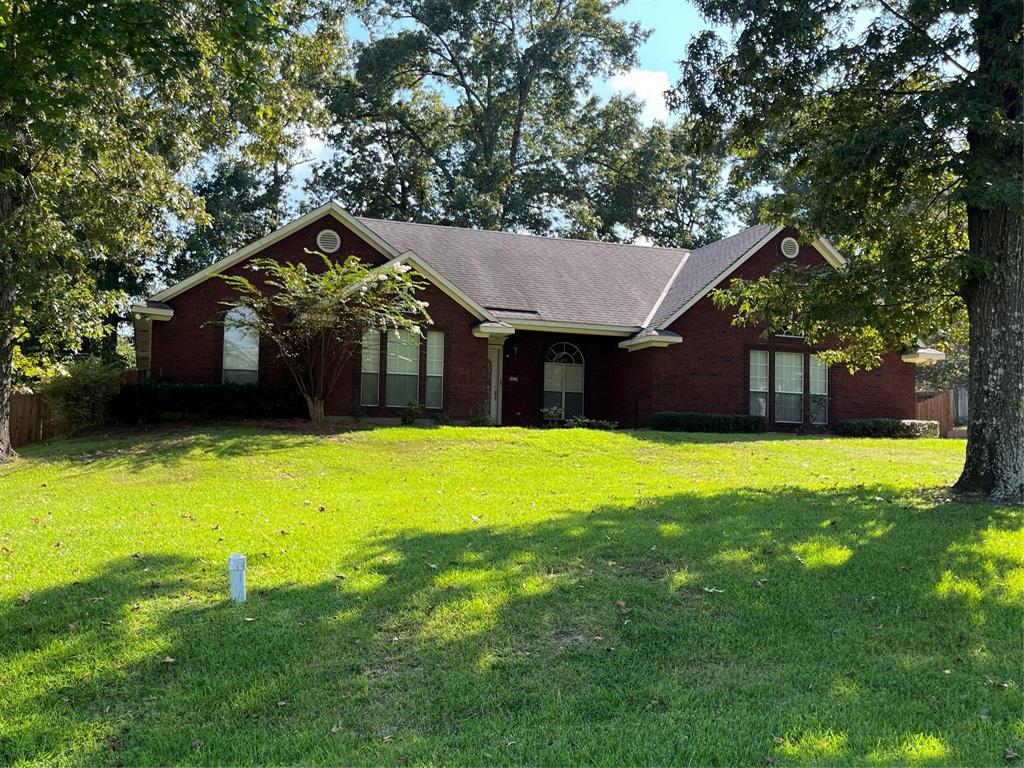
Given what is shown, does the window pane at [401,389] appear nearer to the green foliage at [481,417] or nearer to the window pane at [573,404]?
the green foliage at [481,417]

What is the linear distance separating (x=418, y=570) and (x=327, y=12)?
679 inches

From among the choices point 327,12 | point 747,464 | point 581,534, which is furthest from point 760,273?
point 581,534

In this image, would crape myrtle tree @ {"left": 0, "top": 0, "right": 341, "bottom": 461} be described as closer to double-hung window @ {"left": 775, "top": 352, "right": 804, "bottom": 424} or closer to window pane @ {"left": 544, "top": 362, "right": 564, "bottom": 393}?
window pane @ {"left": 544, "top": 362, "right": 564, "bottom": 393}

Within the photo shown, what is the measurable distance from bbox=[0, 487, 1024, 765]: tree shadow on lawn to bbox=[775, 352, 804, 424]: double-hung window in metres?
15.7

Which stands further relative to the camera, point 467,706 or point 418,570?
point 418,570

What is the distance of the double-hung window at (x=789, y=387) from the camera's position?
22562mm

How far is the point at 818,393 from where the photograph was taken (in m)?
22.9

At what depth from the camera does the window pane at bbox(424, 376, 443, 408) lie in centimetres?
2042

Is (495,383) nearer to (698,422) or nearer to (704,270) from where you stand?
(698,422)

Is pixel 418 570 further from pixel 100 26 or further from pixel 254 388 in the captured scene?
pixel 254 388

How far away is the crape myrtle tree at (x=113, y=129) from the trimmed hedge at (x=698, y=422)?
457 inches

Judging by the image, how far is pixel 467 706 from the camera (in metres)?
4.21

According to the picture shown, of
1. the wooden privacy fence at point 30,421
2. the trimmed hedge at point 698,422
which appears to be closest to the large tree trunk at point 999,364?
the trimmed hedge at point 698,422

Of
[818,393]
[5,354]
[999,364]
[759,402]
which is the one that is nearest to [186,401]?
[5,354]
